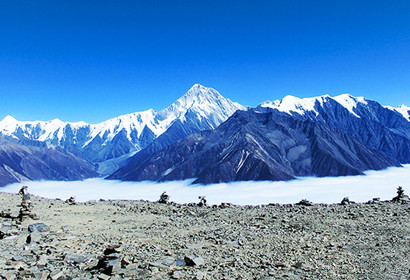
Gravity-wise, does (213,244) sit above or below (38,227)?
below

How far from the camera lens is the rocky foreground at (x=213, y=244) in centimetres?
1372

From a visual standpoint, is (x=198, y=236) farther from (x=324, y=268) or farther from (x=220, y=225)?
(x=324, y=268)

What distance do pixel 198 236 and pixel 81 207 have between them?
590 inches

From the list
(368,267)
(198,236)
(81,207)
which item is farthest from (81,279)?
(81,207)

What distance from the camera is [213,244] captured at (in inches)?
688

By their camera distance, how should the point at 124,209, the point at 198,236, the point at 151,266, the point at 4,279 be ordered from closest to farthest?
the point at 4,279 < the point at 151,266 < the point at 198,236 < the point at 124,209

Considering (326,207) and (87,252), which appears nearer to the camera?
(87,252)

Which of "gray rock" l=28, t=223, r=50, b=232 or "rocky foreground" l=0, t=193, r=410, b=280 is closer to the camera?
"rocky foreground" l=0, t=193, r=410, b=280

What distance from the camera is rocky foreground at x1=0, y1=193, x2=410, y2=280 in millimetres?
13719

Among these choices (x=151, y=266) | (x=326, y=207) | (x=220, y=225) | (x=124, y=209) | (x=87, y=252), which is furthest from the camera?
(x=124, y=209)

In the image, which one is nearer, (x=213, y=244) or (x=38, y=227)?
(x=213, y=244)

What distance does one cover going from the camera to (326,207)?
27.0m

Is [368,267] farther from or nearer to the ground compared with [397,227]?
nearer to the ground

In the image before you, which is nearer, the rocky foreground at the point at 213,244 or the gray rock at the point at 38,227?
the rocky foreground at the point at 213,244
